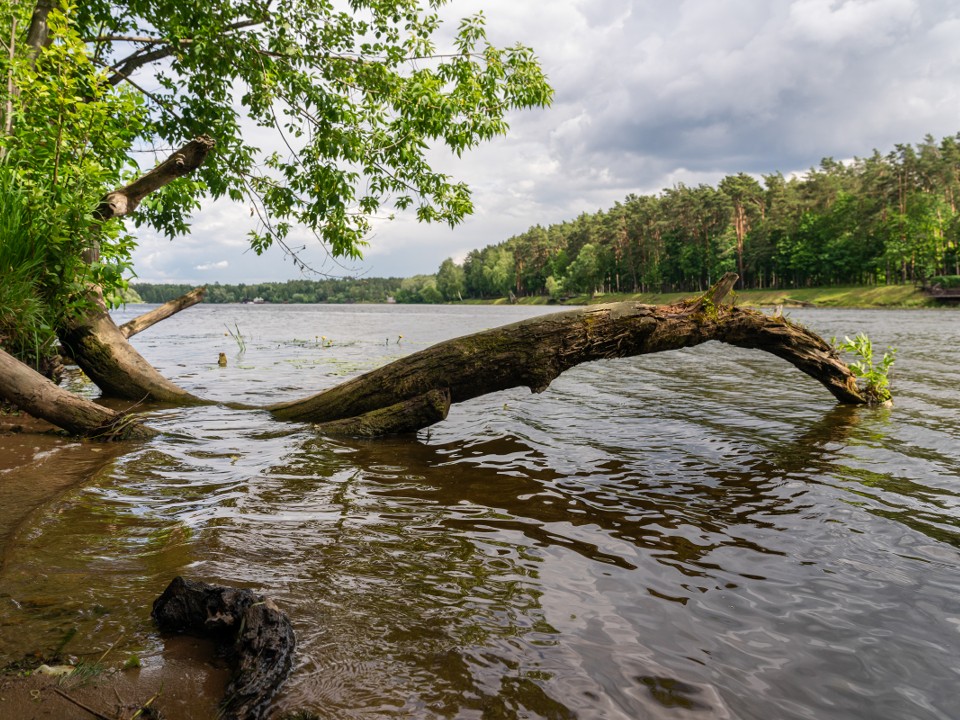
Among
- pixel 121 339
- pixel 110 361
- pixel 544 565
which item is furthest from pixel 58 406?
pixel 544 565

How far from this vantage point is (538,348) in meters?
7.14

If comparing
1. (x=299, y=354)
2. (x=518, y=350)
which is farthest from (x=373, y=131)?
(x=299, y=354)

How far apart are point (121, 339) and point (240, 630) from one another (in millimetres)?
8659

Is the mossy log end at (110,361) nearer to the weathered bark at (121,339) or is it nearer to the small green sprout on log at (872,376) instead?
the weathered bark at (121,339)

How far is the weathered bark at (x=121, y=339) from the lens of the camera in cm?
791

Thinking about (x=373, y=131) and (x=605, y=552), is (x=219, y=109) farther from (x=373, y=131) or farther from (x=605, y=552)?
(x=605, y=552)

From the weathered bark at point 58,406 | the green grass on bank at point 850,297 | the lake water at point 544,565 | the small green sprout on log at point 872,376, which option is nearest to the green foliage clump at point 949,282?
the green grass on bank at point 850,297

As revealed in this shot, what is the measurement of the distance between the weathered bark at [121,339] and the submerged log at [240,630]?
6681 millimetres

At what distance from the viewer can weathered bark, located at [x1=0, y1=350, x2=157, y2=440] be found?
6316 mm

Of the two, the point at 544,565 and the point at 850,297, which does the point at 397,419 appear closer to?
the point at 544,565

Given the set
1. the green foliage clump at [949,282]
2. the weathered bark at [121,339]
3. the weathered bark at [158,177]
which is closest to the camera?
the weathered bark at [158,177]

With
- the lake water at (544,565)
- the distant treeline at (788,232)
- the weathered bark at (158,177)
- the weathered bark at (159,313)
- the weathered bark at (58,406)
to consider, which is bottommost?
the lake water at (544,565)

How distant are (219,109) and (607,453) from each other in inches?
436

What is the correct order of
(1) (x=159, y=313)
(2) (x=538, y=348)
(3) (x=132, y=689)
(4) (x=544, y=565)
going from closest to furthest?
1. (3) (x=132, y=689)
2. (4) (x=544, y=565)
3. (2) (x=538, y=348)
4. (1) (x=159, y=313)
